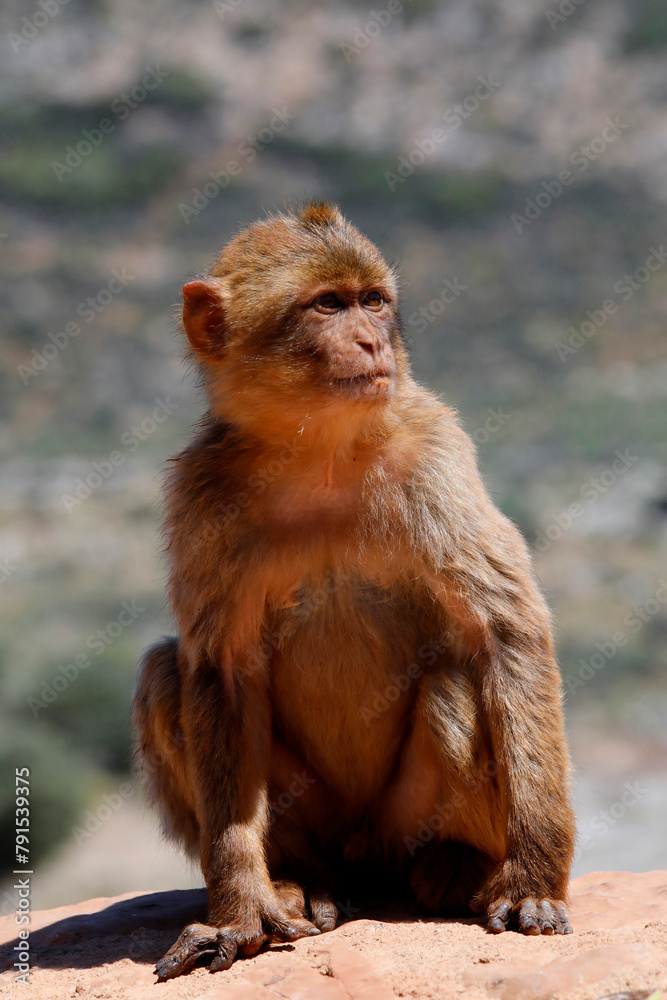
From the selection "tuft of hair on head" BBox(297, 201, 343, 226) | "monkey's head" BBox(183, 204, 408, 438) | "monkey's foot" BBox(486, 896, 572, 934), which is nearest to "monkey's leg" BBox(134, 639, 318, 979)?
"monkey's foot" BBox(486, 896, 572, 934)

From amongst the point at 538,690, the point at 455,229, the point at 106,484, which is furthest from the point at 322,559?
the point at 455,229

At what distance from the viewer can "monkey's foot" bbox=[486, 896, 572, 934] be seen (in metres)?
3.72

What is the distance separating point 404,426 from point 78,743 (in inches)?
428

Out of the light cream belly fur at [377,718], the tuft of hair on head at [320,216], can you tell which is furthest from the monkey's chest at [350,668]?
the tuft of hair on head at [320,216]

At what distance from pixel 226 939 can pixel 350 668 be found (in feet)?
3.29

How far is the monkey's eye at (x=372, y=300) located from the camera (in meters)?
4.16

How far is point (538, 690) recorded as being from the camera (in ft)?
13.2

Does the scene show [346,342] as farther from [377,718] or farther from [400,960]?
[400,960]

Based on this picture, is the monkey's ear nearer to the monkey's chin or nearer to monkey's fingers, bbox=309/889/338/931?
the monkey's chin

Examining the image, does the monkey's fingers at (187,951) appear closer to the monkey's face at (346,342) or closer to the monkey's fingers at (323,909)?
the monkey's fingers at (323,909)

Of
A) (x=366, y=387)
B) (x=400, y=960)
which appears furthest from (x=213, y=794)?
(x=366, y=387)

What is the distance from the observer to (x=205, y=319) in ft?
14.3

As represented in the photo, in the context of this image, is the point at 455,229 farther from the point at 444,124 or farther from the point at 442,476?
the point at 442,476

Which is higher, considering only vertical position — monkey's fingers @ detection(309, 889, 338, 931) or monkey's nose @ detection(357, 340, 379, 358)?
monkey's nose @ detection(357, 340, 379, 358)
